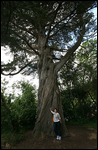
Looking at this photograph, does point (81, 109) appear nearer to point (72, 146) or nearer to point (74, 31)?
point (72, 146)

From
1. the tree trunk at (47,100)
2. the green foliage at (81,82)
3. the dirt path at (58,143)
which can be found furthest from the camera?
the green foliage at (81,82)

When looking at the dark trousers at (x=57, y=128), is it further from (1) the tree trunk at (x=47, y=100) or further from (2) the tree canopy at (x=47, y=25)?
(2) the tree canopy at (x=47, y=25)

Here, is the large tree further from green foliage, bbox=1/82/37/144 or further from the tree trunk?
green foliage, bbox=1/82/37/144

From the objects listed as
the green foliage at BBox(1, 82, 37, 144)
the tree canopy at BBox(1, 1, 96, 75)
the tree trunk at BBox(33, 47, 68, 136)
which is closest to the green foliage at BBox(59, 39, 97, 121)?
the tree canopy at BBox(1, 1, 96, 75)

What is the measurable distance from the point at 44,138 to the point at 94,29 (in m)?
7.28

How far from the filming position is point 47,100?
545 centimetres

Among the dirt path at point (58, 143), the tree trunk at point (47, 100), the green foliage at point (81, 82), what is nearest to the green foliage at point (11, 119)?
the dirt path at point (58, 143)

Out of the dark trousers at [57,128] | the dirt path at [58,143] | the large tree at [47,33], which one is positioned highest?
the large tree at [47,33]

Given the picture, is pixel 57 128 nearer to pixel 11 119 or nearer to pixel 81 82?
pixel 11 119

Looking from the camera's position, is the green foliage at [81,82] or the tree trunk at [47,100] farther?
the green foliage at [81,82]

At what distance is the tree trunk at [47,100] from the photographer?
4.95m

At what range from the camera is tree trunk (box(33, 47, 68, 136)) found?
16.2ft

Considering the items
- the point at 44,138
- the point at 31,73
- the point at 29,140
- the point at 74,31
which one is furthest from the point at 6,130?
the point at 74,31

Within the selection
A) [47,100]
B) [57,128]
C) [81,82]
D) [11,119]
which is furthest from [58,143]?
[81,82]
